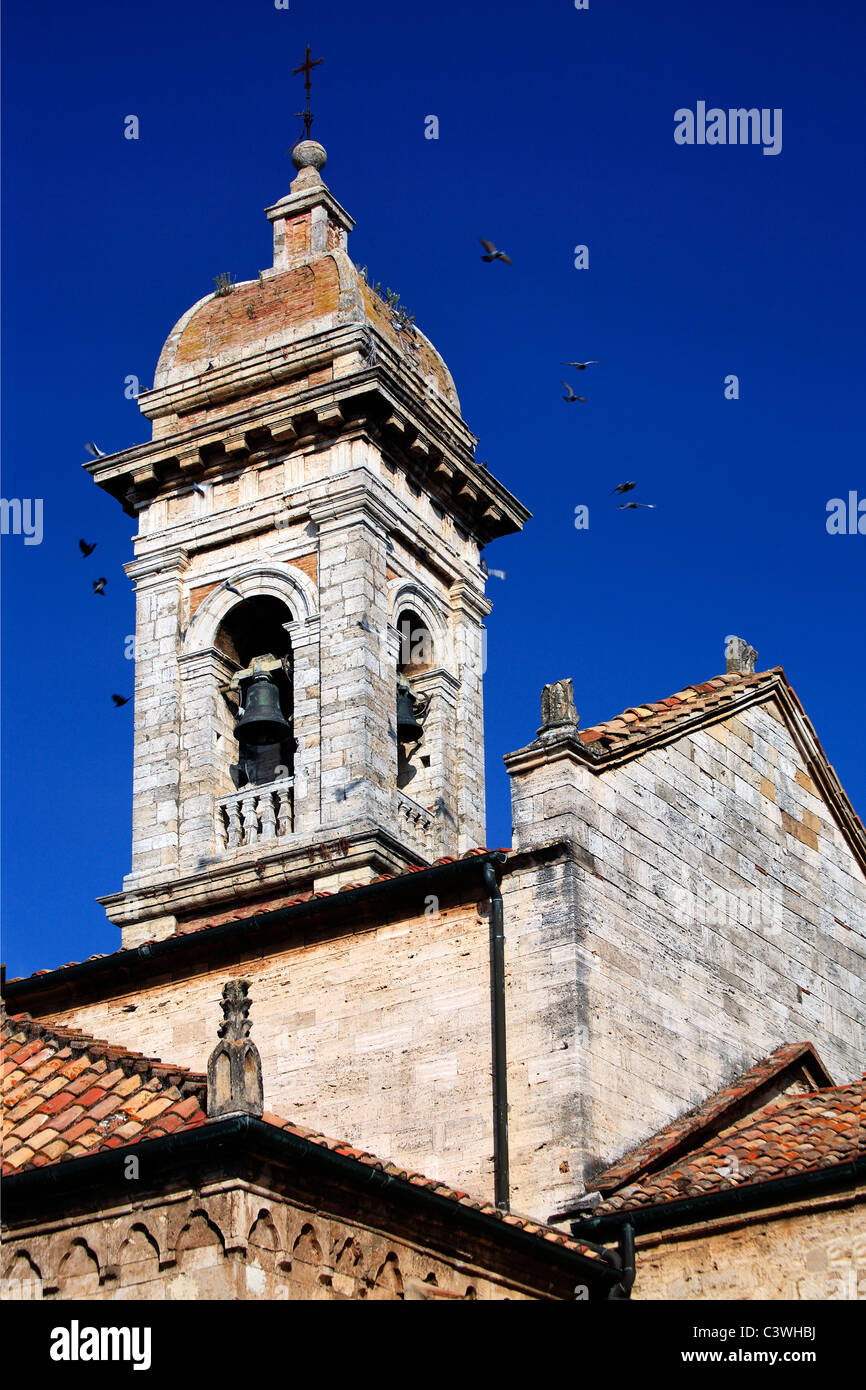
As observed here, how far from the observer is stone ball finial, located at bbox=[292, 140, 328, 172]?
88.7ft

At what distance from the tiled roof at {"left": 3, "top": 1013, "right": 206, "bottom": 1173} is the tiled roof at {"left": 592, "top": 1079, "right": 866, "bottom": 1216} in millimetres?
3231

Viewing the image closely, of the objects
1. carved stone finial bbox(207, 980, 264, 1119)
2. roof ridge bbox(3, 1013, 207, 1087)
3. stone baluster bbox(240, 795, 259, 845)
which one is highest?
stone baluster bbox(240, 795, 259, 845)

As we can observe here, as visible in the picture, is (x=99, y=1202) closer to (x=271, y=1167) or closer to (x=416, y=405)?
(x=271, y=1167)

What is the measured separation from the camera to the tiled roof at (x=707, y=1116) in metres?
15.2

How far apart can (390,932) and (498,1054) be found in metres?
1.78

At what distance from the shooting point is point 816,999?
19.4 meters

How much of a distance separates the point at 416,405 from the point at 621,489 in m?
4.96

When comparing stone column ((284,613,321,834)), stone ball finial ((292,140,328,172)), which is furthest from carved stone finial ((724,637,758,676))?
stone ball finial ((292,140,328,172))

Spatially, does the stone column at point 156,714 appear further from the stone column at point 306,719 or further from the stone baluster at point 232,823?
the stone column at point 306,719

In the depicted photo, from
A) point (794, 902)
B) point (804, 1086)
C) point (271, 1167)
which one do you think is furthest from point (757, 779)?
point (271, 1167)

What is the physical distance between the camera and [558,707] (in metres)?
17.0

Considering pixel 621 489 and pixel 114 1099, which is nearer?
pixel 114 1099

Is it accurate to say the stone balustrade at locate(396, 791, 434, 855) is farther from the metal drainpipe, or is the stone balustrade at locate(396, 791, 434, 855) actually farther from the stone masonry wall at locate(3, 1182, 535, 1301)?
the stone masonry wall at locate(3, 1182, 535, 1301)

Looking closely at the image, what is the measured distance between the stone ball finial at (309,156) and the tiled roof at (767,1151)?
1503 cm
